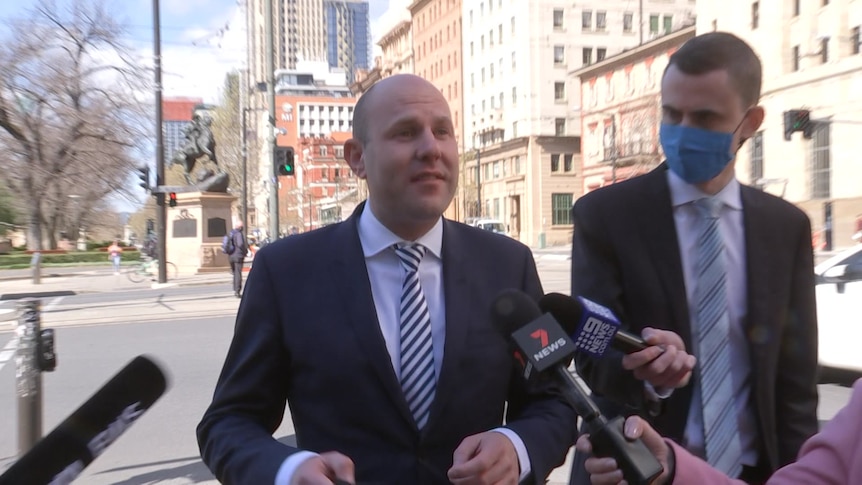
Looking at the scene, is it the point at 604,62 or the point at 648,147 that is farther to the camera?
the point at 604,62

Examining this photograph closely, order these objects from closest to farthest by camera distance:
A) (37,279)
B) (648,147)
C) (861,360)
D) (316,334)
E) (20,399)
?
1. (316,334)
2. (20,399)
3. (861,360)
4. (37,279)
5. (648,147)

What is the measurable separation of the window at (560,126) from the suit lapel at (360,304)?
6439cm

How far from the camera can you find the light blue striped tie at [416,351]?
193 cm

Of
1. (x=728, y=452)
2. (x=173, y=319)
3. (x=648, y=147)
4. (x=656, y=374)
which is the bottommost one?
(x=173, y=319)

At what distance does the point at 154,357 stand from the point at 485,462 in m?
0.71

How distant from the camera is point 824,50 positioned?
3647cm

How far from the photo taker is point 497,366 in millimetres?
1982

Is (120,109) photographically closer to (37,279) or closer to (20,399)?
(37,279)

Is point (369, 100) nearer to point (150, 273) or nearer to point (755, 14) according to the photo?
point (150, 273)

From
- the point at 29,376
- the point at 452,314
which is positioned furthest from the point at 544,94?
the point at 452,314

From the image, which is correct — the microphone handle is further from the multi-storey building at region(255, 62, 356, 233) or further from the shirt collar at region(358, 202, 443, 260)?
the multi-storey building at region(255, 62, 356, 233)

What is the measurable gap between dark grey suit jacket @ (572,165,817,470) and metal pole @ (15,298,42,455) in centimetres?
377

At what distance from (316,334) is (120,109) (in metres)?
36.3

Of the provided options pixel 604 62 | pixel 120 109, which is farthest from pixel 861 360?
pixel 604 62
